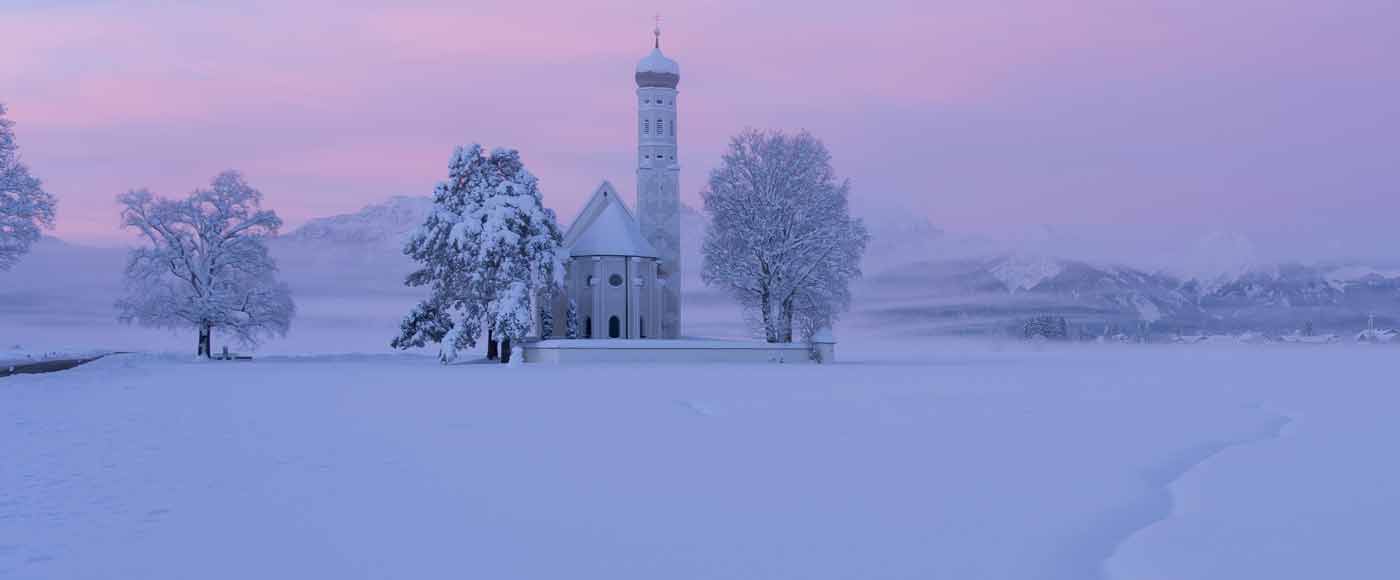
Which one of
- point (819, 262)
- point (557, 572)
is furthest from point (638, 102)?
point (557, 572)

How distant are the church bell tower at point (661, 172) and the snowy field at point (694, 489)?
37272mm

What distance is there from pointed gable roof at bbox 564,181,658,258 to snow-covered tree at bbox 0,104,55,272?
24355mm

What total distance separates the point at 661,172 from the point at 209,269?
23622 mm

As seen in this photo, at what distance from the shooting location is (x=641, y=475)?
1459 centimetres

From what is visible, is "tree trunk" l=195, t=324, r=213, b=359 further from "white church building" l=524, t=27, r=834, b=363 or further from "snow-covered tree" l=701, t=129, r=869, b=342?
"snow-covered tree" l=701, t=129, r=869, b=342

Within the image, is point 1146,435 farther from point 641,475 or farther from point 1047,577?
point 1047,577

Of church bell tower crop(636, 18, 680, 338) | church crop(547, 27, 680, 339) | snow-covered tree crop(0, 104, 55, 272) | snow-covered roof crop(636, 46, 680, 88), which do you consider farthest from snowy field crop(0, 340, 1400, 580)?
snow-covered roof crop(636, 46, 680, 88)

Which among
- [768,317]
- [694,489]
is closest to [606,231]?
[768,317]

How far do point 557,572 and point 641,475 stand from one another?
5.19 meters

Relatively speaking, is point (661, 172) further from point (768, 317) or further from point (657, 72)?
point (768, 317)

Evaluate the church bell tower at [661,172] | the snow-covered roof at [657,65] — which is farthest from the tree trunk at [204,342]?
the snow-covered roof at [657,65]

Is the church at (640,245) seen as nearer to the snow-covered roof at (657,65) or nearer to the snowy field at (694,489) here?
the snow-covered roof at (657,65)

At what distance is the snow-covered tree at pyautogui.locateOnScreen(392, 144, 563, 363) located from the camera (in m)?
52.6

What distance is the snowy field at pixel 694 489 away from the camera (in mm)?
9953
